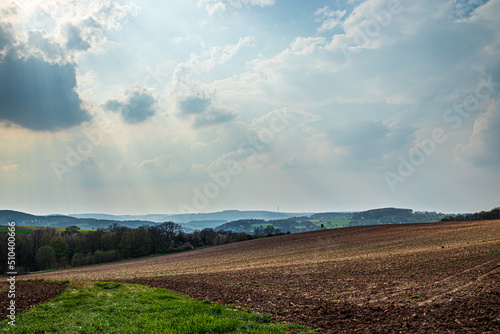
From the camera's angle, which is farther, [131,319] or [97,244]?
[97,244]

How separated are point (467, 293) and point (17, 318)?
62.6 ft

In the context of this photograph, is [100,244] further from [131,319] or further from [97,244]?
[131,319]

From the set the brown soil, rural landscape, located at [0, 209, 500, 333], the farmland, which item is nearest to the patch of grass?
rural landscape, located at [0, 209, 500, 333]

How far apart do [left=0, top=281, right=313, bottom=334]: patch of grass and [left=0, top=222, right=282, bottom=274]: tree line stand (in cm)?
6743

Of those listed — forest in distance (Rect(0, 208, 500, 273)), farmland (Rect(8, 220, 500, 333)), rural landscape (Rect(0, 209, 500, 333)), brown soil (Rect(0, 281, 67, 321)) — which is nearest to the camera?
rural landscape (Rect(0, 209, 500, 333))

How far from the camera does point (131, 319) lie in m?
10.6

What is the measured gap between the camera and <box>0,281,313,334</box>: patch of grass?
911cm

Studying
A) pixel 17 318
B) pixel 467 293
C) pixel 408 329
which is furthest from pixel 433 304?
pixel 17 318

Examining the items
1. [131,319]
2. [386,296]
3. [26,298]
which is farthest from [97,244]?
[386,296]

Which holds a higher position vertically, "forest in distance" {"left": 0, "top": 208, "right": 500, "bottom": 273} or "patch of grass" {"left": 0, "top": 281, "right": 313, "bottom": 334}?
"patch of grass" {"left": 0, "top": 281, "right": 313, "bottom": 334}

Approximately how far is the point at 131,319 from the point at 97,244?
294 ft

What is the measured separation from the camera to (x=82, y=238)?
87.7 m

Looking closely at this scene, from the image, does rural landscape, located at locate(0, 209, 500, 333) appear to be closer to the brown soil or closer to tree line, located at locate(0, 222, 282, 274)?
the brown soil

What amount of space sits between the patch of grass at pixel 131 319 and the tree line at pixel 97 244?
67434 millimetres
